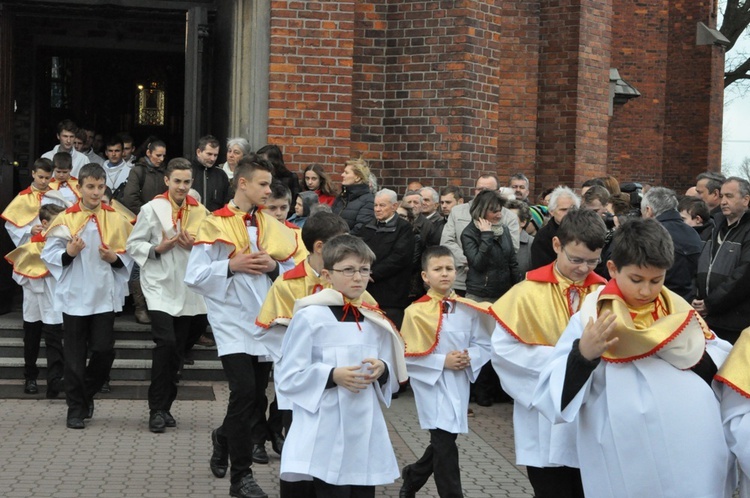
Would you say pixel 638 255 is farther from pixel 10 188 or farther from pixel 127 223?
pixel 10 188

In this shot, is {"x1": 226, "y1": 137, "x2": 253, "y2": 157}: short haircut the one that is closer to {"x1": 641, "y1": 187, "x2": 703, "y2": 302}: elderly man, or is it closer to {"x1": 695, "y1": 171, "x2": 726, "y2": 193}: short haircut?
{"x1": 641, "y1": 187, "x2": 703, "y2": 302}: elderly man

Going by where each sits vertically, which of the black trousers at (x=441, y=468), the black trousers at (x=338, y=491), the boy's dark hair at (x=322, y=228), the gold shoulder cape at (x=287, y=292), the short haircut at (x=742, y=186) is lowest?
the black trousers at (x=441, y=468)

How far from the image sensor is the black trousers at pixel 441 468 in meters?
6.86

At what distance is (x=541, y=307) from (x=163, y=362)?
4.58m

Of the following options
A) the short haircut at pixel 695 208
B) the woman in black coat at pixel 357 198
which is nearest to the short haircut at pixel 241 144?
the woman in black coat at pixel 357 198

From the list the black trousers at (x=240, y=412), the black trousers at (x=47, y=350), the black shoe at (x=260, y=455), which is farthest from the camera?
the black trousers at (x=47, y=350)

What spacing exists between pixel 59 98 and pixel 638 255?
53.6 feet

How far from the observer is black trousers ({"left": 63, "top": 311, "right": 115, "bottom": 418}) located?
966 cm

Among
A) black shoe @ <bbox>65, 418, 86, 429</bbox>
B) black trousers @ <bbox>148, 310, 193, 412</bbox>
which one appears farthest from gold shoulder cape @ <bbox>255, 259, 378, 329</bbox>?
black shoe @ <bbox>65, 418, 86, 429</bbox>

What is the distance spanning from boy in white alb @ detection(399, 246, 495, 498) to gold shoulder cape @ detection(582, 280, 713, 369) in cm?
254

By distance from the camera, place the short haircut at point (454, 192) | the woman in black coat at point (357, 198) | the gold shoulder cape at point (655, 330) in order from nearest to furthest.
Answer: the gold shoulder cape at point (655, 330) → the woman in black coat at point (357, 198) → the short haircut at point (454, 192)

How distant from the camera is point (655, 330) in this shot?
4.31 m

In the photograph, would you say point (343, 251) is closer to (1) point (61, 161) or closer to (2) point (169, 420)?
(2) point (169, 420)

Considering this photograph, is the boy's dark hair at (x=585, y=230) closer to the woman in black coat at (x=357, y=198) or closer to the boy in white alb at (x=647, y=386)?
the boy in white alb at (x=647, y=386)
